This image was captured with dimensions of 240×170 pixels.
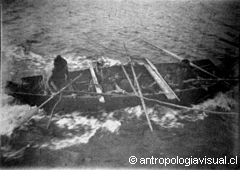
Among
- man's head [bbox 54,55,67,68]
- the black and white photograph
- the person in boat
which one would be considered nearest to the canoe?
the black and white photograph

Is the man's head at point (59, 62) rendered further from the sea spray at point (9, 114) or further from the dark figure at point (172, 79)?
the dark figure at point (172, 79)

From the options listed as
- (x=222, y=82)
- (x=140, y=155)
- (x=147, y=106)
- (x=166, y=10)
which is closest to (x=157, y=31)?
(x=166, y=10)

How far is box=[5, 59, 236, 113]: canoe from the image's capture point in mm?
4016

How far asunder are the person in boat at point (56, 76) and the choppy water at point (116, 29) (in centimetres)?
151

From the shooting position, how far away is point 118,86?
15.0 feet

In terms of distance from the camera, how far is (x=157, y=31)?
20.9ft

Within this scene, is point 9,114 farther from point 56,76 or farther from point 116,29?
point 116,29

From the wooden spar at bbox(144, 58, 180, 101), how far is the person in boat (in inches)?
89.3

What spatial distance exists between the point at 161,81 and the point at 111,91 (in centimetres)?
132

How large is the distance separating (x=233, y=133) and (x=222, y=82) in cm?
128

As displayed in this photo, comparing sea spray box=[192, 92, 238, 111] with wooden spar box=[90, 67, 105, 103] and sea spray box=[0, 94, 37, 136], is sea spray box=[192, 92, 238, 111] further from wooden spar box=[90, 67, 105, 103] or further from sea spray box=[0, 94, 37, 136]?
sea spray box=[0, 94, 37, 136]

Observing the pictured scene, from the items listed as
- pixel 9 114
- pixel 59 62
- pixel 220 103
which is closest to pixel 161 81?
pixel 220 103

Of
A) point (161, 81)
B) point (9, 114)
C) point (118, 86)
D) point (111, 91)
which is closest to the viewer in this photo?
point (9, 114)

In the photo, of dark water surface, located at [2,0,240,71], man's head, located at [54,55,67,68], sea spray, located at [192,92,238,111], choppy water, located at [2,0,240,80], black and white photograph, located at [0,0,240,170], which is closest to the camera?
black and white photograph, located at [0,0,240,170]
